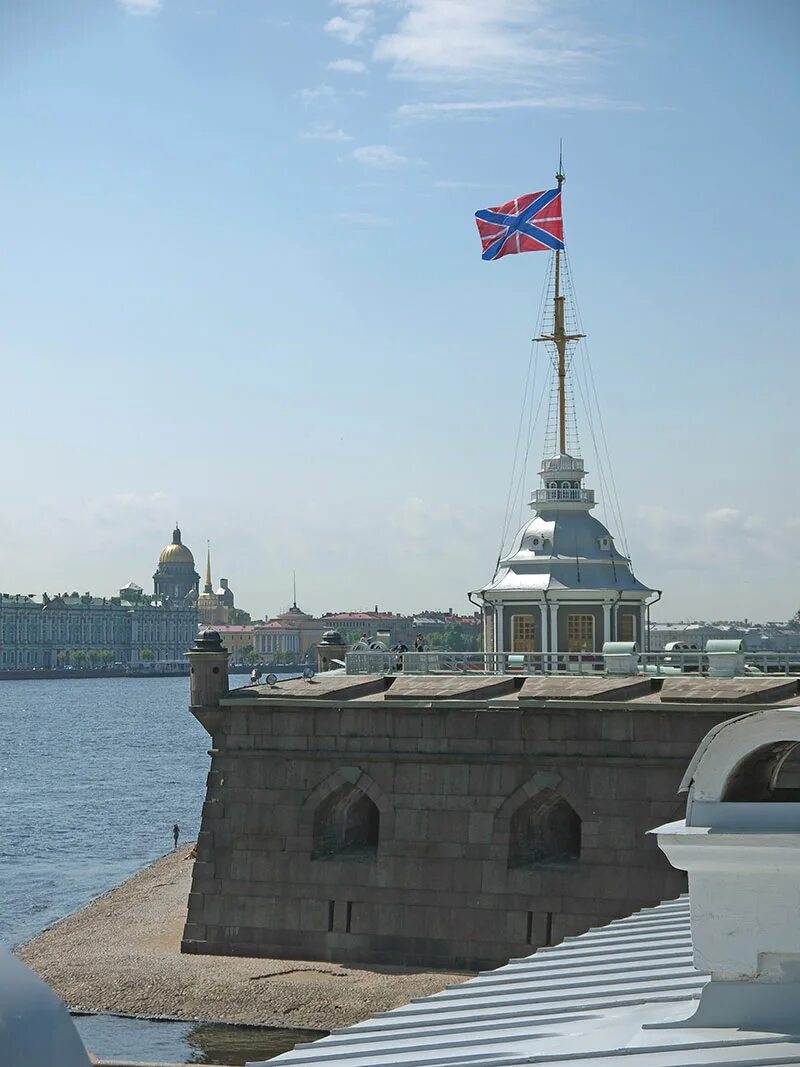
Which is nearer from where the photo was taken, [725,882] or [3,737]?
[725,882]

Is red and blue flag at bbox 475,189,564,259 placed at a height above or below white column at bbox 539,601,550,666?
above

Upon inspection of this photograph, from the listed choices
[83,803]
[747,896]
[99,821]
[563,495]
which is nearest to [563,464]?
[563,495]

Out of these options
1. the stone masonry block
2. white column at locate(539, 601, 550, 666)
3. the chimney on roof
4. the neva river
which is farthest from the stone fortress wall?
the chimney on roof

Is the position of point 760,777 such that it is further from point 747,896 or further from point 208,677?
point 208,677

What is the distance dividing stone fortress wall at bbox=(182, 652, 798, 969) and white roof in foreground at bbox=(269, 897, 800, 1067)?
44.9ft

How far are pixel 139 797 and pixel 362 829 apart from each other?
39634 millimetres

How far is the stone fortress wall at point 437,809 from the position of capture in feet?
82.1

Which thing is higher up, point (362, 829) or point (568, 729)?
point (568, 729)

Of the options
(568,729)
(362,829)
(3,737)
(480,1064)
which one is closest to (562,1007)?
(480,1064)

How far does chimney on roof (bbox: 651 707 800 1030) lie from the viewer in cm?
789

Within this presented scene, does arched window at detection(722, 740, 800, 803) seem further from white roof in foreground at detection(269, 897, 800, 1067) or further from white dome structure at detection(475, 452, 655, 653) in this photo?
white dome structure at detection(475, 452, 655, 653)

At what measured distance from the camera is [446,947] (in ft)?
84.5

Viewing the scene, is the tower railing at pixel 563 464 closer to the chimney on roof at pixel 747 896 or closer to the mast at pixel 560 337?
the mast at pixel 560 337

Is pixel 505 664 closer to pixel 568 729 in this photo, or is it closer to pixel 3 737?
pixel 568 729
